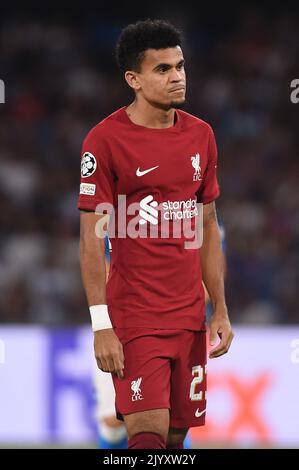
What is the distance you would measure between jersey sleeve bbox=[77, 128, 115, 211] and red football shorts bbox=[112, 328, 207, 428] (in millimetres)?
525

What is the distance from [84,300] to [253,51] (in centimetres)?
447

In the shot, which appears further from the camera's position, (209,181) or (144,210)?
(209,181)

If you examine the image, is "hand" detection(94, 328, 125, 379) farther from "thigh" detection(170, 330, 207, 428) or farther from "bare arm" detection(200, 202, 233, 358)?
"bare arm" detection(200, 202, 233, 358)

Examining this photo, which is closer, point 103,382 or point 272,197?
point 103,382

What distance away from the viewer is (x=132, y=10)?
45.3ft

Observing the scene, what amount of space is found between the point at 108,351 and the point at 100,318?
14cm

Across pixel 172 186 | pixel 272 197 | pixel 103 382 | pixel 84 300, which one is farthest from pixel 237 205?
pixel 172 186

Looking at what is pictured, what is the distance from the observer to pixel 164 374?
4430mm

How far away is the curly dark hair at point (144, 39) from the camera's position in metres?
4.45

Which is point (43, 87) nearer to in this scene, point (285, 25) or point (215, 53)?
point (215, 53)

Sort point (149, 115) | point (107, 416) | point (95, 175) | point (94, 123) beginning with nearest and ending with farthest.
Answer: point (95, 175) < point (149, 115) < point (107, 416) < point (94, 123)

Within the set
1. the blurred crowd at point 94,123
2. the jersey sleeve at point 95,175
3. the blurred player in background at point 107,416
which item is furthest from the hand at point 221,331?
the blurred crowd at point 94,123

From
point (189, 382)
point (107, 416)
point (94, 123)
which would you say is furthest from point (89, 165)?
point (94, 123)

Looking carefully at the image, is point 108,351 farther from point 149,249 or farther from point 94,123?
point 94,123
